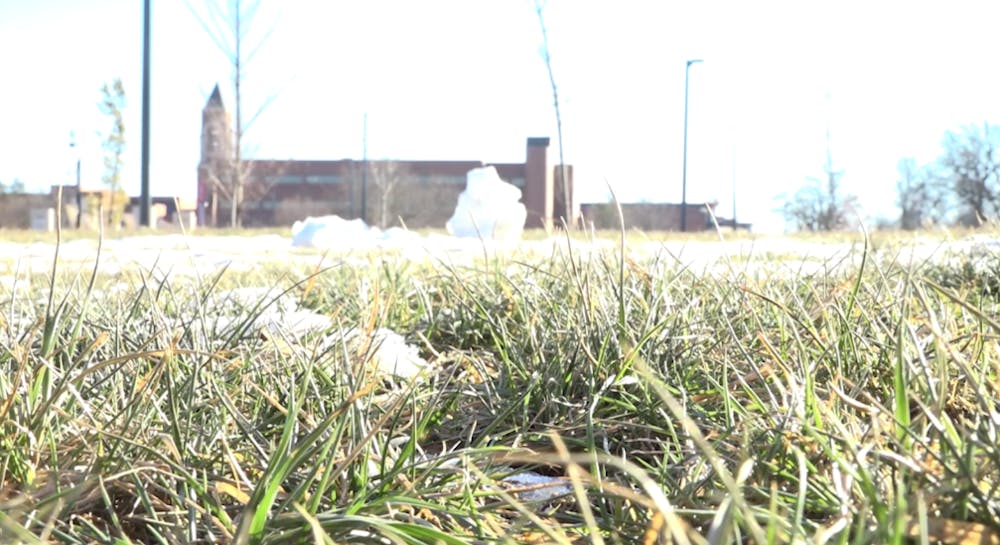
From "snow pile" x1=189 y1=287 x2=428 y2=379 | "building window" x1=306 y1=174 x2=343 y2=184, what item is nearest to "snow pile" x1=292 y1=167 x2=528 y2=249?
"snow pile" x1=189 y1=287 x2=428 y2=379

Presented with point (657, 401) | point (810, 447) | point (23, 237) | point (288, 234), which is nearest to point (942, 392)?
point (810, 447)

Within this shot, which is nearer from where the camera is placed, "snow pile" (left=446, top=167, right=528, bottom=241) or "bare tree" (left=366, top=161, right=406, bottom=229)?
"snow pile" (left=446, top=167, right=528, bottom=241)

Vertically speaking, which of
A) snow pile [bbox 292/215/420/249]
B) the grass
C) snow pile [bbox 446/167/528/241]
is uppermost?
snow pile [bbox 446/167/528/241]

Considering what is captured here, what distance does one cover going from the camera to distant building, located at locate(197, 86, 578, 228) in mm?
30609

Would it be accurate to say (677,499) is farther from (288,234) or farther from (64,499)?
(288,234)

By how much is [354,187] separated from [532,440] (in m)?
34.5

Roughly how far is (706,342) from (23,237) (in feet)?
32.7

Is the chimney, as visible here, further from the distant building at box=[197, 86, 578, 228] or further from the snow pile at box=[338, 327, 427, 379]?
the snow pile at box=[338, 327, 427, 379]

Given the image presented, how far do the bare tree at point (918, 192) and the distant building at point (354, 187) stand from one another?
13.1m

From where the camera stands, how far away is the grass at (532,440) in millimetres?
844

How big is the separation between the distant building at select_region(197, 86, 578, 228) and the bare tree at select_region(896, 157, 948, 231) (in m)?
13.1

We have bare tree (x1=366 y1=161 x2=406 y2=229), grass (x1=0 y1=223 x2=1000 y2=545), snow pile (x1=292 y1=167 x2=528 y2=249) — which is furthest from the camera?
bare tree (x1=366 y1=161 x2=406 y2=229)

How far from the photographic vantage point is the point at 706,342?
168 centimetres

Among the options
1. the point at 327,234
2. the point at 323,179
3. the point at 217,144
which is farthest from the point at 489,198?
the point at 323,179
